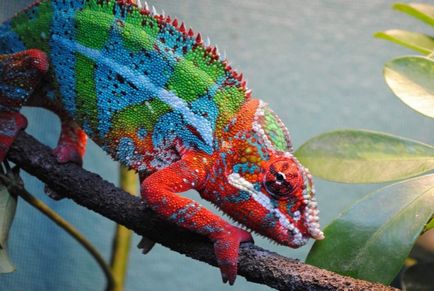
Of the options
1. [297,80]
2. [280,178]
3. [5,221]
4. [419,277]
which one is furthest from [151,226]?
[297,80]

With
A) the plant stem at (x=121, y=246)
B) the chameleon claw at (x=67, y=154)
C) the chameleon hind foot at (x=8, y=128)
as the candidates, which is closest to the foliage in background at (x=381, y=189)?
the chameleon claw at (x=67, y=154)

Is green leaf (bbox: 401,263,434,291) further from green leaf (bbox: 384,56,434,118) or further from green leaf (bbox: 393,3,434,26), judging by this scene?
green leaf (bbox: 393,3,434,26)

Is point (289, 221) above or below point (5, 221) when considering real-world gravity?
above

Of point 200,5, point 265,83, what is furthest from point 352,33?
point 200,5

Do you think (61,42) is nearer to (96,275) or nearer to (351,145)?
(351,145)

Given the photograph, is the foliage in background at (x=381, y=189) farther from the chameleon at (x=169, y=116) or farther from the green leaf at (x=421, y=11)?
the green leaf at (x=421, y=11)

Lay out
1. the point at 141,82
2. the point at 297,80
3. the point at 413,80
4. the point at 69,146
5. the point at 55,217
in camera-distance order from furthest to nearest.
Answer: the point at 297,80 → the point at 55,217 → the point at 69,146 → the point at 141,82 → the point at 413,80

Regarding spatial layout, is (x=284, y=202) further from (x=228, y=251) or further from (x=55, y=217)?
(x=55, y=217)
